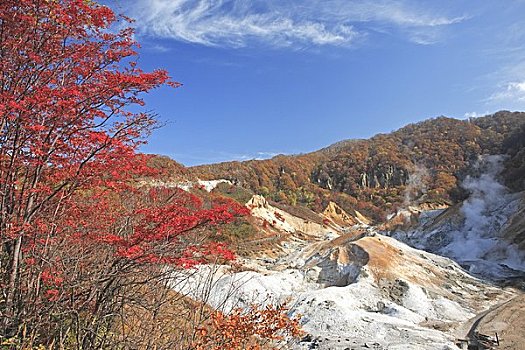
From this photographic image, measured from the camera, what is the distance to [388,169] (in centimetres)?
8094

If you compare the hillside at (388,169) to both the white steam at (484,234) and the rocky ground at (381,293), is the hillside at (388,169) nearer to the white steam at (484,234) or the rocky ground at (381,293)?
the white steam at (484,234)

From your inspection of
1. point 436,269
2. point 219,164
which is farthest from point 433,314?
point 219,164

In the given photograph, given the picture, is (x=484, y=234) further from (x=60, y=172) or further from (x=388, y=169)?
(x=388, y=169)

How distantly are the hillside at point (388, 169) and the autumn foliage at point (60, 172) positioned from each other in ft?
183

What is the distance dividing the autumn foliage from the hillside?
55928mm

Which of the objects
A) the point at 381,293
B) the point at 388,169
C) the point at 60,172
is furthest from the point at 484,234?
the point at 388,169

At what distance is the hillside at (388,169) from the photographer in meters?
67.6

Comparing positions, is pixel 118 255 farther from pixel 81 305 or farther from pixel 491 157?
pixel 491 157

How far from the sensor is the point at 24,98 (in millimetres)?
4375

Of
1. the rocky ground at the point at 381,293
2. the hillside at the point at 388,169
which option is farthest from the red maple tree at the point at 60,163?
the hillside at the point at 388,169

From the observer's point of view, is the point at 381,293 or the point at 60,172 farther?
the point at 381,293

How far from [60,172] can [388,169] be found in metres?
81.7

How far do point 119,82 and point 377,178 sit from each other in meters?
81.8

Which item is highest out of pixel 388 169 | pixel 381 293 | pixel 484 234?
pixel 388 169
